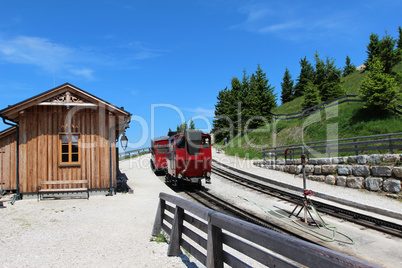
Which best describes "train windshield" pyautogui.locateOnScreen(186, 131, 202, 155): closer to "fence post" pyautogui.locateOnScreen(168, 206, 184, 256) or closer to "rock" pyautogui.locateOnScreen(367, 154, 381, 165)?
"rock" pyautogui.locateOnScreen(367, 154, 381, 165)

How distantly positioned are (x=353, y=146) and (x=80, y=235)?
54.9 feet

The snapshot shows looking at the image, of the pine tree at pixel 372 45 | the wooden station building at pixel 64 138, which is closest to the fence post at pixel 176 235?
the wooden station building at pixel 64 138

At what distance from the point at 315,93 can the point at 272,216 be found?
2613cm

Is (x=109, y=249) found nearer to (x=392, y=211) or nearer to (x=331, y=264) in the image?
(x=331, y=264)

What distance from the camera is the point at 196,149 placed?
16719 mm

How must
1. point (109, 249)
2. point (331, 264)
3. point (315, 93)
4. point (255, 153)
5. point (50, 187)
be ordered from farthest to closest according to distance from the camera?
point (315, 93) < point (255, 153) < point (50, 187) < point (109, 249) < point (331, 264)

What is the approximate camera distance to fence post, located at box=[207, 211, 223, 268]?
4.05 metres

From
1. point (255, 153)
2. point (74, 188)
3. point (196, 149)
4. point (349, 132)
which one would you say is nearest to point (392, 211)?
point (196, 149)

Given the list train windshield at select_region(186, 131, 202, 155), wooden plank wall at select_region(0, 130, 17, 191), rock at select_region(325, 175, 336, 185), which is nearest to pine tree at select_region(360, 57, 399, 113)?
rock at select_region(325, 175, 336, 185)

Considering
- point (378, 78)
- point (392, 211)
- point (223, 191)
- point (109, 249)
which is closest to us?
point (109, 249)

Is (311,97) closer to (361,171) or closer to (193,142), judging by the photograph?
(361,171)

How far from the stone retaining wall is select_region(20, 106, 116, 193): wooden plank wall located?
37.6ft

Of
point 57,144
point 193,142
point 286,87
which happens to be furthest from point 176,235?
point 286,87

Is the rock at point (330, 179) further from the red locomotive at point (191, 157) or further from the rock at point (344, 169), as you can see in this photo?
the red locomotive at point (191, 157)
